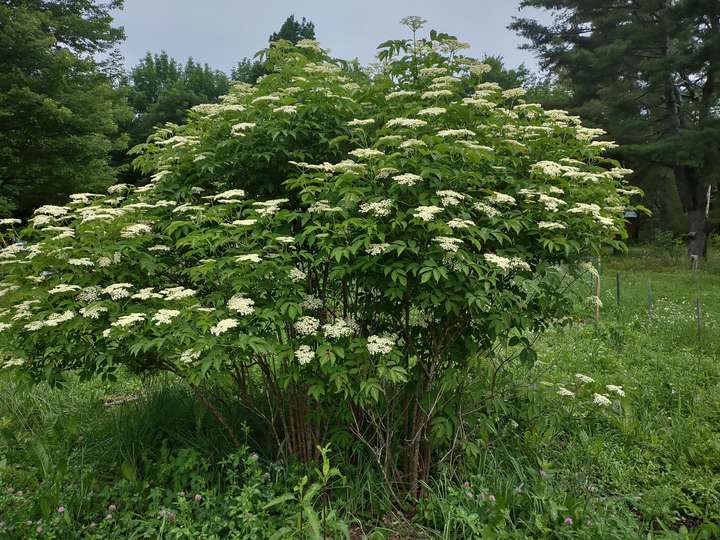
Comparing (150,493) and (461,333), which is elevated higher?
(461,333)

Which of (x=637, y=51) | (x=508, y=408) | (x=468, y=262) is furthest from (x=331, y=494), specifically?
(x=637, y=51)

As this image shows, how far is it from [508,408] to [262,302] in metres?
1.86

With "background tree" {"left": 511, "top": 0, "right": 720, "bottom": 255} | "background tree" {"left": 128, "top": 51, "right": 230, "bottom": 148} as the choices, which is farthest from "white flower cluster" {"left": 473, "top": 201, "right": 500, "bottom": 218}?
"background tree" {"left": 128, "top": 51, "right": 230, "bottom": 148}

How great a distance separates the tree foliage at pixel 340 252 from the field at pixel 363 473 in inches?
10.3

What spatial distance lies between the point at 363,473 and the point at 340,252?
1.52m

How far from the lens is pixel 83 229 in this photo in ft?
7.68

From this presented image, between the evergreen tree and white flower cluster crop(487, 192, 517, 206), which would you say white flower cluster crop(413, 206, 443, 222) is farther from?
the evergreen tree

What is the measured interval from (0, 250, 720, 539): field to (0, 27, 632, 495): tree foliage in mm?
261

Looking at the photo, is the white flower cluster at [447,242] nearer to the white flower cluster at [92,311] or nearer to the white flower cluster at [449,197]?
the white flower cluster at [449,197]

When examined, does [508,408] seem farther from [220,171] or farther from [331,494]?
[220,171]

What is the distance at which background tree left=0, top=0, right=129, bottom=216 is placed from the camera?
570 inches

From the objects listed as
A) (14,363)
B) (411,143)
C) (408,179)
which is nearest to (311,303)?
(408,179)

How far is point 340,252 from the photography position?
203cm

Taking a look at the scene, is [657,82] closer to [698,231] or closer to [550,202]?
[698,231]
